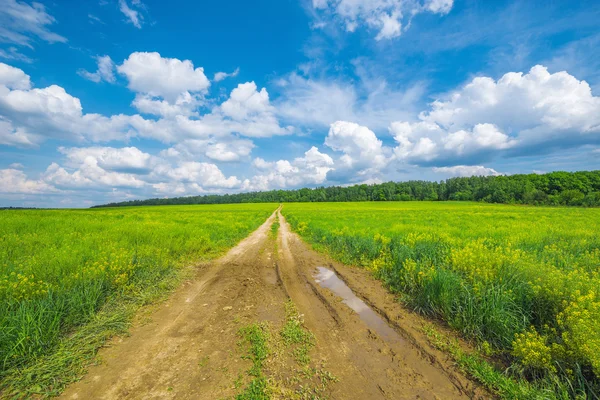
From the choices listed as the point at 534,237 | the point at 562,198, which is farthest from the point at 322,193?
the point at 534,237

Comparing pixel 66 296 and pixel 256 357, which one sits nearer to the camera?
pixel 256 357

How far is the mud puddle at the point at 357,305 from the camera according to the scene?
216 inches

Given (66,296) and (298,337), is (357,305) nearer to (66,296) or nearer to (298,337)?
(298,337)

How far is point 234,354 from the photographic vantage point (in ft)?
15.0

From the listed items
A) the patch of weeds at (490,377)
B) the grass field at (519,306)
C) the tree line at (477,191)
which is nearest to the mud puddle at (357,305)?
the patch of weeds at (490,377)

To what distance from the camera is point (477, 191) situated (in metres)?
104

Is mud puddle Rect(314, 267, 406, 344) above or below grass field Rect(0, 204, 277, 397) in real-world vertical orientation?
below

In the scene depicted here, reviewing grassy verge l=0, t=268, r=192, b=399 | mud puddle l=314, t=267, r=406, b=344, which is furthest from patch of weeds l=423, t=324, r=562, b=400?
grassy verge l=0, t=268, r=192, b=399

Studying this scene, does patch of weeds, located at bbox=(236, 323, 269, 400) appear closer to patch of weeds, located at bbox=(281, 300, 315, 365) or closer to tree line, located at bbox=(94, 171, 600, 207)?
patch of weeds, located at bbox=(281, 300, 315, 365)

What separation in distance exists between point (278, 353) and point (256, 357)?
16.1 inches

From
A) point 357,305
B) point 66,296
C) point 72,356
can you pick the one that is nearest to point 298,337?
point 357,305

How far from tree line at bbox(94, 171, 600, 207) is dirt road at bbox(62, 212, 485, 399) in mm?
107776

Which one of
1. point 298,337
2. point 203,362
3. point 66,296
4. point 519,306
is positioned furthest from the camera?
point 66,296

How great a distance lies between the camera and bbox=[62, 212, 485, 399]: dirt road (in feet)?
12.4
